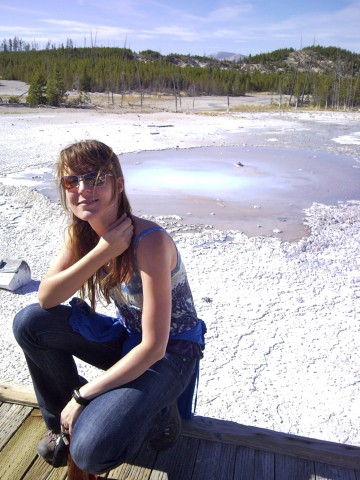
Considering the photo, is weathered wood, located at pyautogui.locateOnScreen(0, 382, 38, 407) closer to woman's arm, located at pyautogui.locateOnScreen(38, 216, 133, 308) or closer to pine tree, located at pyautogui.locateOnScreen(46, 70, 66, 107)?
woman's arm, located at pyautogui.locateOnScreen(38, 216, 133, 308)

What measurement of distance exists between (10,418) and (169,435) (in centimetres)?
65

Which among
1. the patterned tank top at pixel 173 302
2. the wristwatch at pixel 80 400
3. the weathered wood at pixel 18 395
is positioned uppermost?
the patterned tank top at pixel 173 302

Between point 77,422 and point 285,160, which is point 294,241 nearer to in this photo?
Answer: point 77,422

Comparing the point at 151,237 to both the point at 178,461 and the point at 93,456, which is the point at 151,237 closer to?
the point at 93,456

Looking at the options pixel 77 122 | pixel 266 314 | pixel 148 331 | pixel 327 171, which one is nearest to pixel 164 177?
pixel 327 171

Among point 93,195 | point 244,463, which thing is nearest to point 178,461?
point 244,463

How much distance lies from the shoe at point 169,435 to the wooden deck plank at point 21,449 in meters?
0.43

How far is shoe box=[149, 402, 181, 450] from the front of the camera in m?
1.65

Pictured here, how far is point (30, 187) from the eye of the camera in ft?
21.7

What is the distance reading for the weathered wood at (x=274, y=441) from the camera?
171cm

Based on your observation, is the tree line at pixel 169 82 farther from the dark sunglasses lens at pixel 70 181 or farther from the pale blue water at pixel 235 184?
the dark sunglasses lens at pixel 70 181

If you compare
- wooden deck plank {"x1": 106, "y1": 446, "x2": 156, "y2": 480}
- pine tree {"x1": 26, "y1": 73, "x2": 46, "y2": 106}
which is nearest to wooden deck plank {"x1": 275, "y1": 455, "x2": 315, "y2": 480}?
wooden deck plank {"x1": 106, "y1": 446, "x2": 156, "y2": 480}

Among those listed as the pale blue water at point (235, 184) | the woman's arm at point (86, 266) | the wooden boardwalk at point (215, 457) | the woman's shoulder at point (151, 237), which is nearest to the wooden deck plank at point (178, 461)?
the wooden boardwalk at point (215, 457)

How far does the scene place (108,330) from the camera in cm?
170
